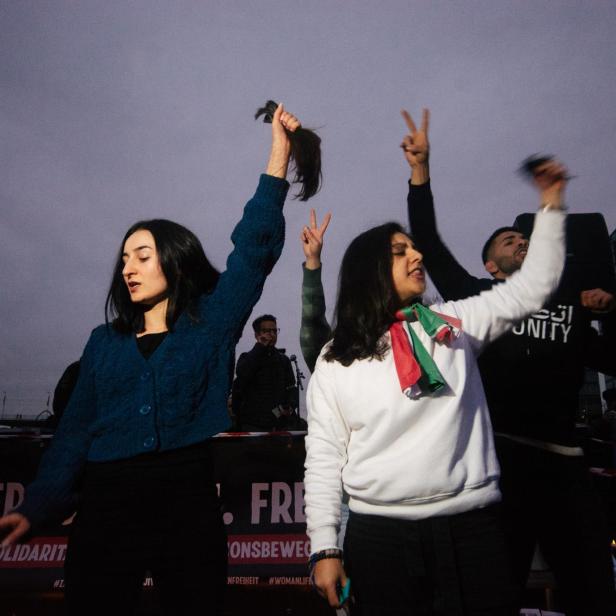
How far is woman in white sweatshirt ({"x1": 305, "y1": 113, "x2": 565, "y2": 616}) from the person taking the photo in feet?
5.47

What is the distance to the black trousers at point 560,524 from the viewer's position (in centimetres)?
229

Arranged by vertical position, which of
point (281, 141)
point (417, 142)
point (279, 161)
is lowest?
point (279, 161)

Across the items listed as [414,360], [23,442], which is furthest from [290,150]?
[23,442]

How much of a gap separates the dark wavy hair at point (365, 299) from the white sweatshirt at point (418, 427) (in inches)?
2.6

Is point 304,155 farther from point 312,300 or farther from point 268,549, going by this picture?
point 268,549

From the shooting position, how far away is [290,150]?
2.32 meters

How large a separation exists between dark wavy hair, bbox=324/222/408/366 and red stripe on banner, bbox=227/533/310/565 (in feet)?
9.57

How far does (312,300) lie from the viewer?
10.6 feet

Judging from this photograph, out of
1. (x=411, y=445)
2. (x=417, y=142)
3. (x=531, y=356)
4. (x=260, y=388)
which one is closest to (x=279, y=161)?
(x=417, y=142)

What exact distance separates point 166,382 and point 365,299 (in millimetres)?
899

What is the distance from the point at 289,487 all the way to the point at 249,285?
309 centimetres

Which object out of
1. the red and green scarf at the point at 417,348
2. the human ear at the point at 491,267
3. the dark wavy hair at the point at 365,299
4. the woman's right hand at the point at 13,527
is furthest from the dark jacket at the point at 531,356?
the woman's right hand at the point at 13,527

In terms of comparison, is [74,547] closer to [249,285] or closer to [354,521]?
→ [354,521]

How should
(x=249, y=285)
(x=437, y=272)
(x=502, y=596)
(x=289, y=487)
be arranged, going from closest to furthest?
(x=502, y=596)
(x=249, y=285)
(x=437, y=272)
(x=289, y=487)
